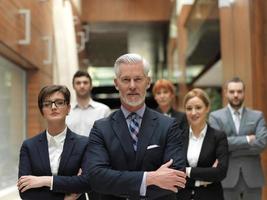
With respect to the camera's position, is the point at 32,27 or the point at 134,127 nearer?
the point at 134,127

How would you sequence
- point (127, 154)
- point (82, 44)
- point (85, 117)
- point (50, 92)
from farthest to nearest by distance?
1. point (82, 44)
2. point (85, 117)
3. point (50, 92)
4. point (127, 154)

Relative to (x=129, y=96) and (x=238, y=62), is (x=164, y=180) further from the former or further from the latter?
(x=238, y=62)

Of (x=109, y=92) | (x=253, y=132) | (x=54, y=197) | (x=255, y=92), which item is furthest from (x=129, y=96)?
(x=109, y=92)

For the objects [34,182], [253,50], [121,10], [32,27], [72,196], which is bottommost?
[72,196]

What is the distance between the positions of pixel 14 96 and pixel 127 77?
3.20 m

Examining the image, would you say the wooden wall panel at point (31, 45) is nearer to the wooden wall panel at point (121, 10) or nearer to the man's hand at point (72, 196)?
the man's hand at point (72, 196)

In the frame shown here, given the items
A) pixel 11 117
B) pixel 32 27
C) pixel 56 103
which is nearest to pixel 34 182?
pixel 56 103

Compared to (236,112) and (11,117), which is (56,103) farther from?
(11,117)

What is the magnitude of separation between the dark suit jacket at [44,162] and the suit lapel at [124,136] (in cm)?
41

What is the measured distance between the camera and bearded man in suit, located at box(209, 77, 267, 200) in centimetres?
384

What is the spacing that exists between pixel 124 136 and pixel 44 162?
59 cm

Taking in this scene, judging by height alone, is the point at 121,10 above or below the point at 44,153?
above

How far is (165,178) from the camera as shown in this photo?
2.11 meters

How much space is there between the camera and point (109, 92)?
1864cm
